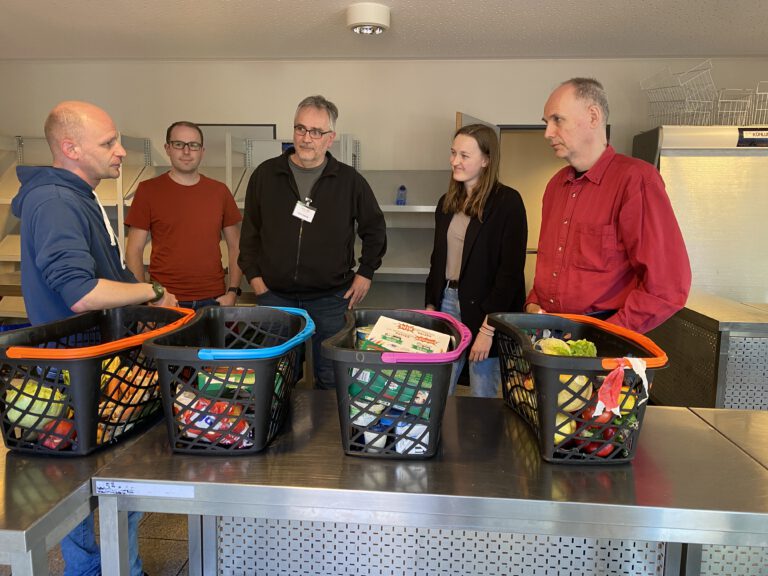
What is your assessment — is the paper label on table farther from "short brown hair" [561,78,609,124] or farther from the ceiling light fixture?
the ceiling light fixture

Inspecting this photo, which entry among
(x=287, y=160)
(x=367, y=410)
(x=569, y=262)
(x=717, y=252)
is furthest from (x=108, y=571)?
(x=717, y=252)

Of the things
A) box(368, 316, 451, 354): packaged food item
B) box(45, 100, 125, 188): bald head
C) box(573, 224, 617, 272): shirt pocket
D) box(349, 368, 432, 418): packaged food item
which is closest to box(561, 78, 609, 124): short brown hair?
box(573, 224, 617, 272): shirt pocket

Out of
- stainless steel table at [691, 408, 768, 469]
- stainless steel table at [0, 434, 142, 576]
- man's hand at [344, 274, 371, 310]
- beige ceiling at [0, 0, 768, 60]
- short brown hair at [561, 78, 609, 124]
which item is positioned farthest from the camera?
beige ceiling at [0, 0, 768, 60]

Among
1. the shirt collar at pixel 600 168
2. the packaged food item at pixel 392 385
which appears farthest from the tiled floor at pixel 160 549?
the shirt collar at pixel 600 168

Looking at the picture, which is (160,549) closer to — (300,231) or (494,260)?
(300,231)

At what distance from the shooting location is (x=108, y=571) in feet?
3.46

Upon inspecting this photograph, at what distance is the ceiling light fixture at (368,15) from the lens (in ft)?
10.9

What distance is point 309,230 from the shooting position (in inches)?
102

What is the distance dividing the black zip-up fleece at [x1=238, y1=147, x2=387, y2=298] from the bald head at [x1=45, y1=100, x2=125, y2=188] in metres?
0.99

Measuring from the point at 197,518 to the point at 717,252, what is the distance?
4.00 metres

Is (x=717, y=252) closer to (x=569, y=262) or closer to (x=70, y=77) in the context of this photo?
(x=569, y=262)

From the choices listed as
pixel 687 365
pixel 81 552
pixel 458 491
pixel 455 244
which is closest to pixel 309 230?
pixel 455 244

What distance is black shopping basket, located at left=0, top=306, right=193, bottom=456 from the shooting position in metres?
1.02

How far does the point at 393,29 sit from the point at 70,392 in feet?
11.2
